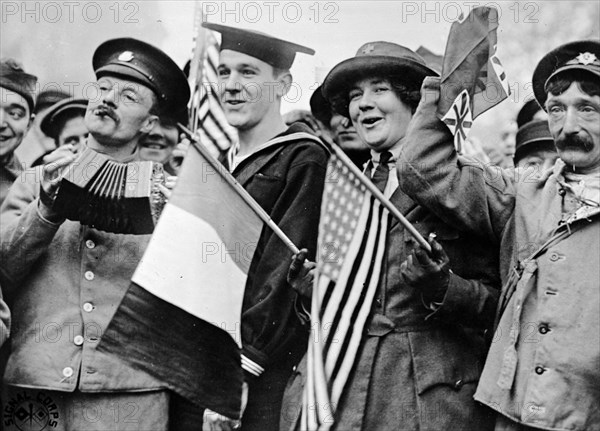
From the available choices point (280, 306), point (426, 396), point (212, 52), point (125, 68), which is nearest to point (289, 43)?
point (212, 52)

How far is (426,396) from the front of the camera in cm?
562

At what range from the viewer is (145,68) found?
Result: 6.41m

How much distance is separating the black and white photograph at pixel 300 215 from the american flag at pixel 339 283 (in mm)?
11

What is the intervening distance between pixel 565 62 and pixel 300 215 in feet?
4.98

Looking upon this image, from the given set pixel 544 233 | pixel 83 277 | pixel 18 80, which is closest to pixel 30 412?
pixel 83 277

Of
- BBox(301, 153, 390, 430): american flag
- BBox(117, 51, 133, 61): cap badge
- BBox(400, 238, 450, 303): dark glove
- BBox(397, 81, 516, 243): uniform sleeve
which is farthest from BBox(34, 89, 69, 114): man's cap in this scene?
BBox(400, 238, 450, 303): dark glove

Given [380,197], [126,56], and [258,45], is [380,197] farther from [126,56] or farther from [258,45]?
[126,56]

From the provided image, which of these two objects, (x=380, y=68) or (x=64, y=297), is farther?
(x=64, y=297)

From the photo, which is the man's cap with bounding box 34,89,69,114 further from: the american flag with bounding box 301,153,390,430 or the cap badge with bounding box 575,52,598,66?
the cap badge with bounding box 575,52,598,66

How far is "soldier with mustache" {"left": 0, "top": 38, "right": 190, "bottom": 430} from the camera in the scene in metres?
6.02

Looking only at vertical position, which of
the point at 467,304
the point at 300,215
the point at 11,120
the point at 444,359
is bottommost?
the point at 444,359

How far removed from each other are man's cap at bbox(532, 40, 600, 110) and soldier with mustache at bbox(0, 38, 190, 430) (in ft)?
6.15

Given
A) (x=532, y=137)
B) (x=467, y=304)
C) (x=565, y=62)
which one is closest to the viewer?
(x=467, y=304)

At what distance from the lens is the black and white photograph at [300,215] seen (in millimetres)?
5609
